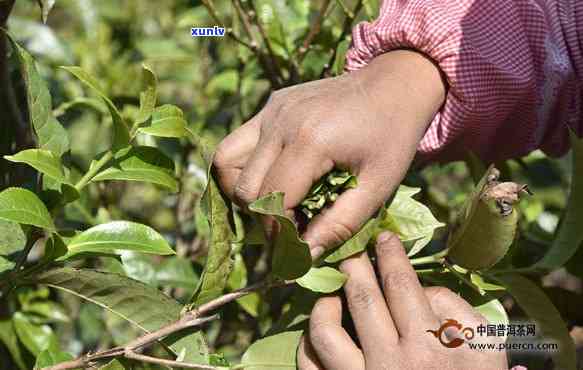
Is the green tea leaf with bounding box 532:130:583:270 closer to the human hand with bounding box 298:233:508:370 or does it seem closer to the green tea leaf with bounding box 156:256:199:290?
the human hand with bounding box 298:233:508:370

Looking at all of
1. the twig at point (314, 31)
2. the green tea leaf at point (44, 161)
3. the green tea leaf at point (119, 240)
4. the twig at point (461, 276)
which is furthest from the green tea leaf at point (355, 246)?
the twig at point (314, 31)

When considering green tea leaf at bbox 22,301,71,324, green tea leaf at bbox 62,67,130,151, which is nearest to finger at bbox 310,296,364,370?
green tea leaf at bbox 62,67,130,151

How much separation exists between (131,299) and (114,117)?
0.77 feet

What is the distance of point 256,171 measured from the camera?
1071 mm

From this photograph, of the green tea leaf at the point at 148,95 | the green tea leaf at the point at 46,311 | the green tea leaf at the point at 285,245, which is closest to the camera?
the green tea leaf at the point at 285,245

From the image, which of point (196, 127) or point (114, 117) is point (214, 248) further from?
point (196, 127)

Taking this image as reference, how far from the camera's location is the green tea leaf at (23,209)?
95 centimetres

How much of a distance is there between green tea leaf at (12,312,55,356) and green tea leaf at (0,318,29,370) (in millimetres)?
16

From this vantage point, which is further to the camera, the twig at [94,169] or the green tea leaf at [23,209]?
the twig at [94,169]

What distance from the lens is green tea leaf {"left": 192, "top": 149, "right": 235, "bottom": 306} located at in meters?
1.03

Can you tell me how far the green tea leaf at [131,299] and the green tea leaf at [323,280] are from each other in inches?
6.3

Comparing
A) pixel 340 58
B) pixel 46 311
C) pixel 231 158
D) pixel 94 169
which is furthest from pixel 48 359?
pixel 340 58

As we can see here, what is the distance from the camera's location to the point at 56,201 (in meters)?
1.07

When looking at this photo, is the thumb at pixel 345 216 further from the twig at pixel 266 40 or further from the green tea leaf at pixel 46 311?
the green tea leaf at pixel 46 311
